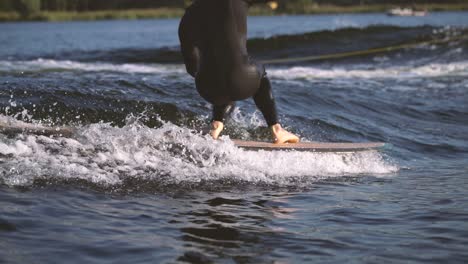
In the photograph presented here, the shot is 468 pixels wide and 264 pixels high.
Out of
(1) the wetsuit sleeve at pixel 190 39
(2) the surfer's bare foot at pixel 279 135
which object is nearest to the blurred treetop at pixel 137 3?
(2) the surfer's bare foot at pixel 279 135

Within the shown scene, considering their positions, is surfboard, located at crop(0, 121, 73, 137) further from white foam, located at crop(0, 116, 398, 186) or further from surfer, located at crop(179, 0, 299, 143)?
surfer, located at crop(179, 0, 299, 143)

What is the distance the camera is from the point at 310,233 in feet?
18.3

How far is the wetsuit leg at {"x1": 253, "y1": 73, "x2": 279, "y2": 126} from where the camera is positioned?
758 cm

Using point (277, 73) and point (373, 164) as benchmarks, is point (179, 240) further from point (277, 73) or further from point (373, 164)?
point (277, 73)

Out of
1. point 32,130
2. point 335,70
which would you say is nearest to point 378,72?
point 335,70

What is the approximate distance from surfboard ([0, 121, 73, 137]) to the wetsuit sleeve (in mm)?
1535

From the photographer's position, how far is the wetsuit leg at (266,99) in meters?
7.58

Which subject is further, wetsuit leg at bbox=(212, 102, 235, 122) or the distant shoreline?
the distant shoreline

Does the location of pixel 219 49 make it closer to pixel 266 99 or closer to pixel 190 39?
pixel 190 39

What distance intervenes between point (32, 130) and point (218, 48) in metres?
2.19

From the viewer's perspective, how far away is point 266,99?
7.63 metres

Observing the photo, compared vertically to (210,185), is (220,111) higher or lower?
higher

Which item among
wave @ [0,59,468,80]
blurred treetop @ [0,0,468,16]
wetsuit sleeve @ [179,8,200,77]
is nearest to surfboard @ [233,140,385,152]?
wetsuit sleeve @ [179,8,200,77]

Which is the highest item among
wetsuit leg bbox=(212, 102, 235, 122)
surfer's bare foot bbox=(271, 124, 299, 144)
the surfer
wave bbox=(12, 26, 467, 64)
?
the surfer
